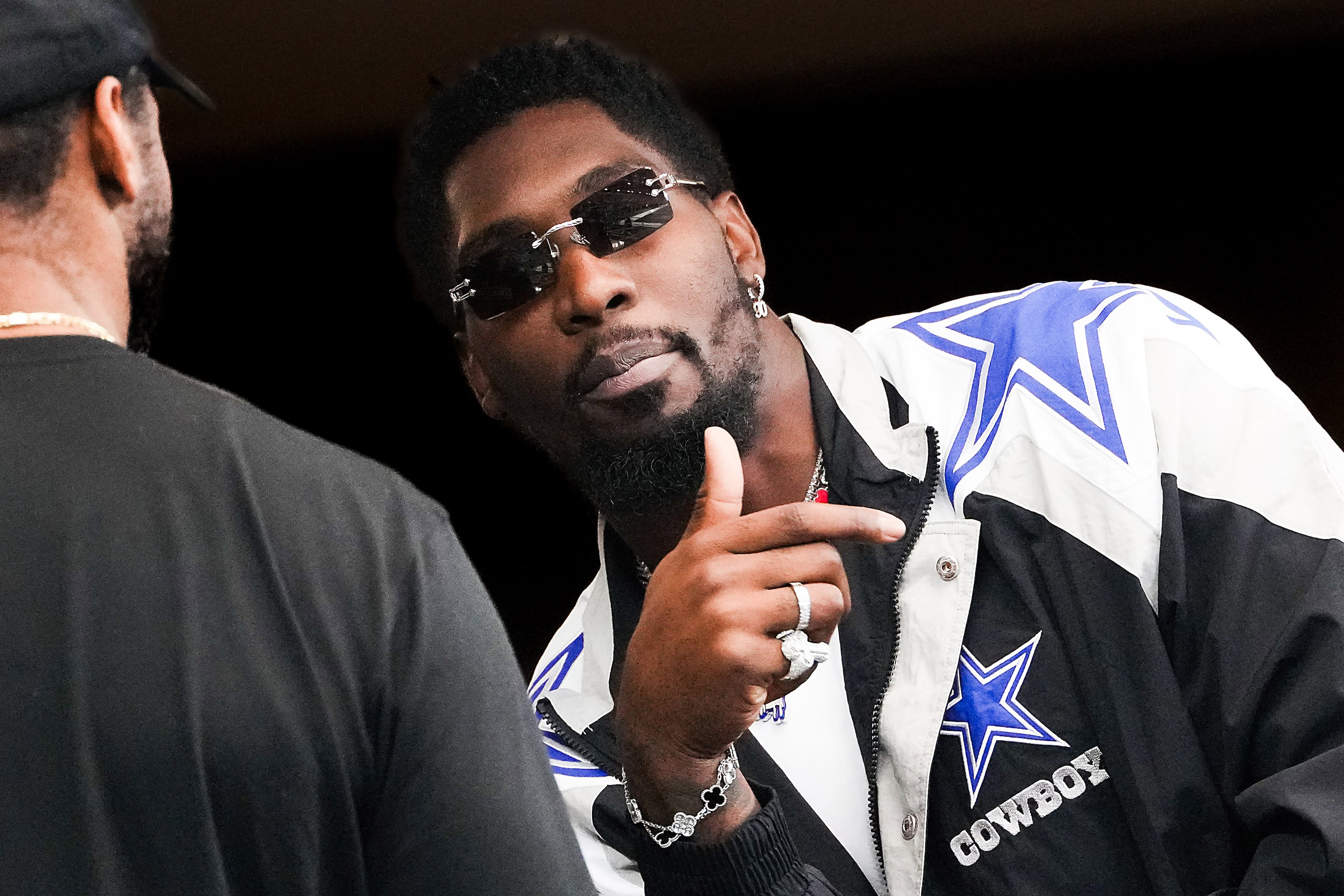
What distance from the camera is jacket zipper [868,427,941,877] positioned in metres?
2.02

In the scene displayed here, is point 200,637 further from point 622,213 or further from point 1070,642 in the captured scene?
point 622,213

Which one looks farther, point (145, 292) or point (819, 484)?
point (819, 484)

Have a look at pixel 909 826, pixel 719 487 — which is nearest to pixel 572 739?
pixel 909 826

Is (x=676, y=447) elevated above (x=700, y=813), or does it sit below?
above

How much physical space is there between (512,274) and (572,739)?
738mm

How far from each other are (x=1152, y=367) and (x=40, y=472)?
4.63 ft

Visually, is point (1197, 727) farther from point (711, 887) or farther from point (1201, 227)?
point (1201, 227)

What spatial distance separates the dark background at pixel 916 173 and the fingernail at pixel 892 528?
322 cm

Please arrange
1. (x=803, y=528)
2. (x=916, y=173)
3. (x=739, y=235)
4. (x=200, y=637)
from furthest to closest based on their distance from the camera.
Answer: (x=916, y=173)
(x=739, y=235)
(x=803, y=528)
(x=200, y=637)

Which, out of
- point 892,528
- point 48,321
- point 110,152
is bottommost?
point 892,528

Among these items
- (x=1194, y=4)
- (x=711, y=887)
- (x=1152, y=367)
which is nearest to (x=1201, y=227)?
(x=1194, y=4)

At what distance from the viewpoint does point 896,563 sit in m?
2.07

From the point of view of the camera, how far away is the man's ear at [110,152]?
4.52ft

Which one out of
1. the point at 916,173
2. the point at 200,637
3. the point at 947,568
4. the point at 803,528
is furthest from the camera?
the point at 916,173
